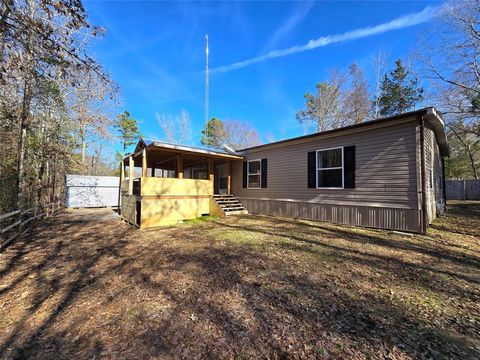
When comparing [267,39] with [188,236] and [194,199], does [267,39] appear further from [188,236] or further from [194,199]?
[188,236]

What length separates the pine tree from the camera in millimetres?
21781

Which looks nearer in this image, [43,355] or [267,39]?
[43,355]

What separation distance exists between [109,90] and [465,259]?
8.37 m

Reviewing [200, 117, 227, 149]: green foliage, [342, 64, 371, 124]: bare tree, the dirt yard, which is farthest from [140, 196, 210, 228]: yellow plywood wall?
[200, 117, 227, 149]: green foliage

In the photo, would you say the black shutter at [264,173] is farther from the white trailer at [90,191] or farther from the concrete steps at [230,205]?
the white trailer at [90,191]

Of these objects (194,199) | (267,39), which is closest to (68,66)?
(194,199)

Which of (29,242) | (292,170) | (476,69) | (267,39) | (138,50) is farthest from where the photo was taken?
(267,39)

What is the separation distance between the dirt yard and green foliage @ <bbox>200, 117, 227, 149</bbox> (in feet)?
72.7

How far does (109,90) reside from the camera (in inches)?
201

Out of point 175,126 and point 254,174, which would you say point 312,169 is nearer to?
point 254,174

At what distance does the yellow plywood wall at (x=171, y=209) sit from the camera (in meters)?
7.79

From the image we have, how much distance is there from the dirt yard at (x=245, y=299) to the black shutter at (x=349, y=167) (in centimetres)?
221

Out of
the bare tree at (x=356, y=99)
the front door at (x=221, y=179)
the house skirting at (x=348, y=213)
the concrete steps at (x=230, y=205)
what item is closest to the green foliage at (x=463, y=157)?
the bare tree at (x=356, y=99)

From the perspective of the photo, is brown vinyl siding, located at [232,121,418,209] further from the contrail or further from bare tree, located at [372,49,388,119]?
bare tree, located at [372,49,388,119]
